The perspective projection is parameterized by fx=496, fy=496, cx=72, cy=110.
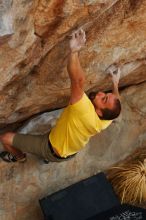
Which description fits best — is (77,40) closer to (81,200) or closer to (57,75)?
(57,75)

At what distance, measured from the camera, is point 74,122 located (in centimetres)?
400

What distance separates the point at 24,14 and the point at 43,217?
249 centimetres

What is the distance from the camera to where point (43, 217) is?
5211 millimetres

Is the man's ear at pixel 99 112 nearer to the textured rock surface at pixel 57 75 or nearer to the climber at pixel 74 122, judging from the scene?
the climber at pixel 74 122

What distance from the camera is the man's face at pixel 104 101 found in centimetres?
386

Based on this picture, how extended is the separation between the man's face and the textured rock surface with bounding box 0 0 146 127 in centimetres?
52

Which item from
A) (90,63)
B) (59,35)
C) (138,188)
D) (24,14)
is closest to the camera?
(24,14)

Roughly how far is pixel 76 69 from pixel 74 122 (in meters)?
0.52

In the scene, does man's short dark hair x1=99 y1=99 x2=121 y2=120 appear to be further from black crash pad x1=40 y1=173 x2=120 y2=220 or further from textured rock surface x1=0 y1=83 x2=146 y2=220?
black crash pad x1=40 y1=173 x2=120 y2=220

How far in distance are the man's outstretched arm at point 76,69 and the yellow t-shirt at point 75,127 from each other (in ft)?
0.24

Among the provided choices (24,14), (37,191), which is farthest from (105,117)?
(37,191)

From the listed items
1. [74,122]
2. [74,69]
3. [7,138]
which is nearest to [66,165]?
[7,138]

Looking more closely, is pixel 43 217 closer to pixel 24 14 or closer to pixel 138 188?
pixel 138 188

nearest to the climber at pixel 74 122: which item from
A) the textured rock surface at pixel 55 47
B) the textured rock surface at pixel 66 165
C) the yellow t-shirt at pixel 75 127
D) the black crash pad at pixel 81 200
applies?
the yellow t-shirt at pixel 75 127
